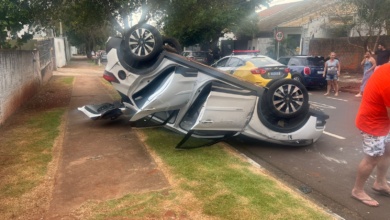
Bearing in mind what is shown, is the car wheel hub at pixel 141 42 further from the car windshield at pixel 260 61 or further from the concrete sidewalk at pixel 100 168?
the car windshield at pixel 260 61

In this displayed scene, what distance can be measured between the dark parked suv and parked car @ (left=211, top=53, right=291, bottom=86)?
9.57 feet

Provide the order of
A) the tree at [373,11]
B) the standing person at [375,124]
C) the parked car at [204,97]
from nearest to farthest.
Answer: the standing person at [375,124]
the parked car at [204,97]
the tree at [373,11]

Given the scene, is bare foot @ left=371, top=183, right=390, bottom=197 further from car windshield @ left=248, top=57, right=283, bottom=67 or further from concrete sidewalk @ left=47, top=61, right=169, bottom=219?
car windshield @ left=248, top=57, right=283, bottom=67

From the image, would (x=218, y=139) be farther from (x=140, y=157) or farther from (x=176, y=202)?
(x=176, y=202)

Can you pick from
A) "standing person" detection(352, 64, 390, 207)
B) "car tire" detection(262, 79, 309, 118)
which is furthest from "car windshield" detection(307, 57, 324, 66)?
"standing person" detection(352, 64, 390, 207)

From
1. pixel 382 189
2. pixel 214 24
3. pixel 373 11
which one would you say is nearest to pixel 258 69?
pixel 373 11

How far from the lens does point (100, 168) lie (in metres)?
4.80

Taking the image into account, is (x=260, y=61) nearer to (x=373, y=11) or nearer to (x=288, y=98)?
(x=288, y=98)

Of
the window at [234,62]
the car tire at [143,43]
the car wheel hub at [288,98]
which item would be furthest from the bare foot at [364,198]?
the window at [234,62]

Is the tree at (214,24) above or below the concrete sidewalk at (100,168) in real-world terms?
above

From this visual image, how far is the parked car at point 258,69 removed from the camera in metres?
10.5

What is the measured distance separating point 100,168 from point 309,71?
11.0 m

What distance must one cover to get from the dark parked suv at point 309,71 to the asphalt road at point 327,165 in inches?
241

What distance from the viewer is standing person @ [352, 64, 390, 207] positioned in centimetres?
350
